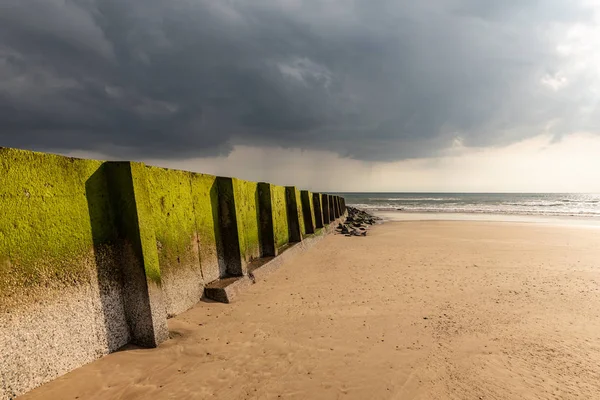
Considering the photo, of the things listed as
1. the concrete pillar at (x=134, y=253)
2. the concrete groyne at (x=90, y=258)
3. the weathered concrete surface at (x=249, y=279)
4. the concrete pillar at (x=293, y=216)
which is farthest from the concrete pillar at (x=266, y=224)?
the concrete pillar at (x=134, y=253)

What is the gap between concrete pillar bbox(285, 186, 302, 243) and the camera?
33.9ft

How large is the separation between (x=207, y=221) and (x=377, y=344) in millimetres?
3200

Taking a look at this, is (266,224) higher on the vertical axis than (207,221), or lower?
lower

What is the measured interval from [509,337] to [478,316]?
680mm

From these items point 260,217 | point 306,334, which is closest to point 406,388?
point 306,334

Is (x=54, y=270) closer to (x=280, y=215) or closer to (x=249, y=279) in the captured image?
(x=249, y=279)

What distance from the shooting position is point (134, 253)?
134 inches

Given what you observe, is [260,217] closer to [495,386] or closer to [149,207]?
[149,207]

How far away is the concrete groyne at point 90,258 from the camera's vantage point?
2.51m

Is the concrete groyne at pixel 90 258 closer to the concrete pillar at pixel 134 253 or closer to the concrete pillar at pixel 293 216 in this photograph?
the concrete pillar at pixel 134 253

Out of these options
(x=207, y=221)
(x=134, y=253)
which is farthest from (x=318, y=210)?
(x=134, y=253)

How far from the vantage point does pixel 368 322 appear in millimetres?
4516

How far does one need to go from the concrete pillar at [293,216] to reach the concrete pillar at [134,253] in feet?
22.9

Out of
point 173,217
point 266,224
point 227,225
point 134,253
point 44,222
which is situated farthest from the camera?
point 266,224
